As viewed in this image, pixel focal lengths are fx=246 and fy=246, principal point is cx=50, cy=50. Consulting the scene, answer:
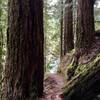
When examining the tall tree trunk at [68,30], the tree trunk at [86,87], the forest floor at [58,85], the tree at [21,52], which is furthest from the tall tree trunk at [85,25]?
the tall tree trunk at [68,30]

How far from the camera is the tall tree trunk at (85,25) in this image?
8273 mm

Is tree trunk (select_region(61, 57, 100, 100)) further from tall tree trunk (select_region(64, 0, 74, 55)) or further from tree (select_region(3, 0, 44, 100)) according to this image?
tall tree trunk (select_region(64, 0, 74, 55))

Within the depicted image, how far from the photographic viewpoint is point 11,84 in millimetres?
5660

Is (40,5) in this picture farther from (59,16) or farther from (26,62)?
(59,16)

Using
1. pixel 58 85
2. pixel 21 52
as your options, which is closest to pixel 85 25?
pixel 58 85

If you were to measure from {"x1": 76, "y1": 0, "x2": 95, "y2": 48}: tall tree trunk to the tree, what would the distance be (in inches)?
112

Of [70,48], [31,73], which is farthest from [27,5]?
[70,48]

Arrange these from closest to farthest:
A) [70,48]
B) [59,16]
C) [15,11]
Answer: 1. [15,11]
2. [70,48]
3. [59,16]

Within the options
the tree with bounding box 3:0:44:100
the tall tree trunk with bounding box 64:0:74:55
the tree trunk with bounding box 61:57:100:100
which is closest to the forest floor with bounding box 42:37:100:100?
the tree trunk with bounding box 61:57:100:100

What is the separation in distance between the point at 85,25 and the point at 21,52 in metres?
3.44

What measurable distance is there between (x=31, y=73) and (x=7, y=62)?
611 mm

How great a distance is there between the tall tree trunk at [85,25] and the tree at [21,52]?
9.33ft

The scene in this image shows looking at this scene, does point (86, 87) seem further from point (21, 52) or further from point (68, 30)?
point (68, 30)

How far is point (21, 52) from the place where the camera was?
18.3 ft
